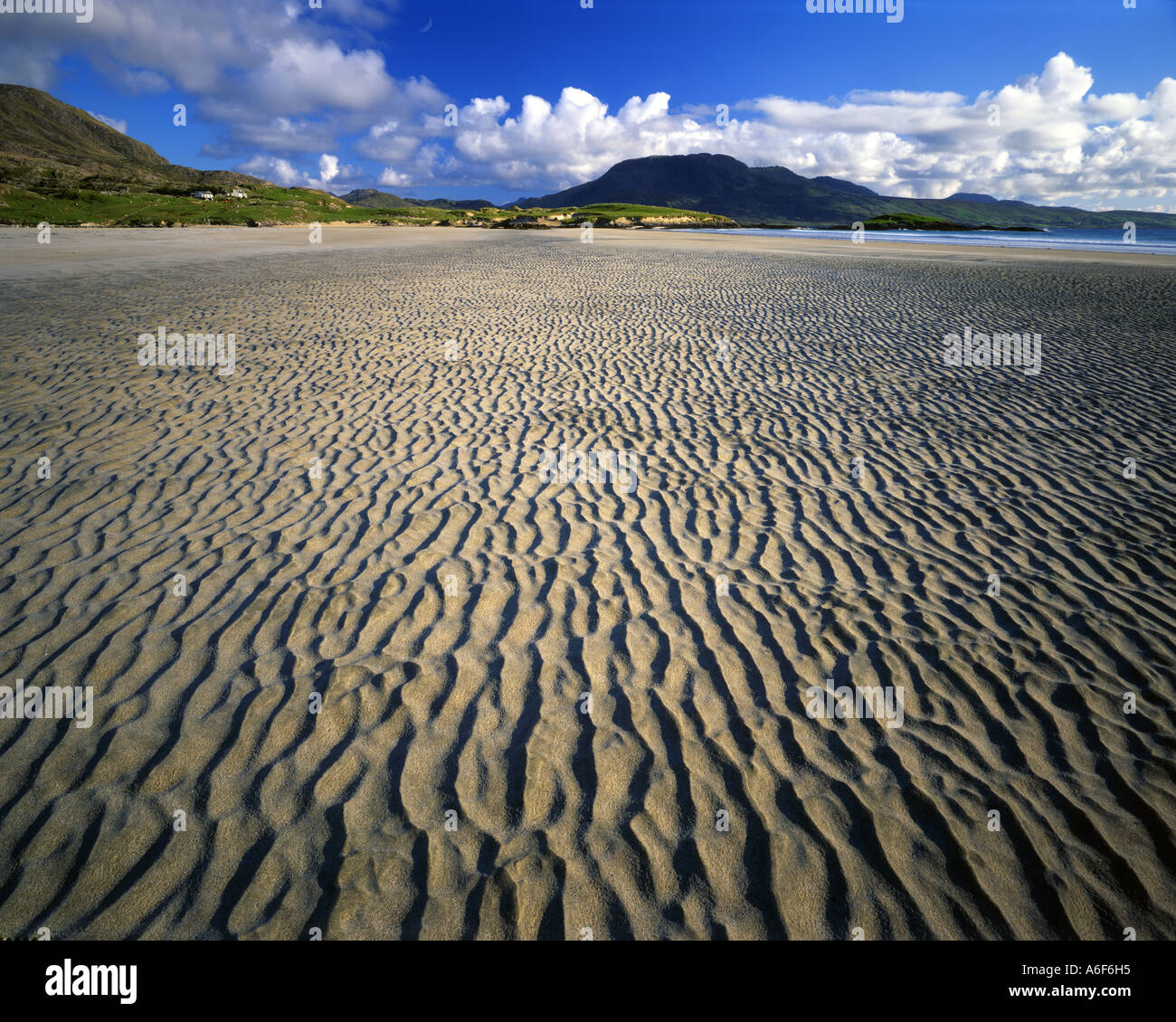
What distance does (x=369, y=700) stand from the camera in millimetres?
3889

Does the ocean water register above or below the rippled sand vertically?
above

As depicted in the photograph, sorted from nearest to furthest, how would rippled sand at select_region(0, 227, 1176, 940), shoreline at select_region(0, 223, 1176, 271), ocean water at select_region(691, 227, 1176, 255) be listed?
1. rippled sand at select_region(0, 227, 1176, 940)
2. shoreline at select_region(0, 223, 1176, 271)
3. ocean water at select_region(691, 227, 1176, 255)

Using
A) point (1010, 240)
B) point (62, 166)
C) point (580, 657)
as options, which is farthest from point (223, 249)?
point (62, 166)

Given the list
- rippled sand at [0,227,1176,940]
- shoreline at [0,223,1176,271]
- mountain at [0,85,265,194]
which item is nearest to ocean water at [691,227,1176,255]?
shoreline at [0,223,1176,271]

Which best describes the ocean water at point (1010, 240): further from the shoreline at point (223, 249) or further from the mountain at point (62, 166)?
the mountain at point (62, 166)

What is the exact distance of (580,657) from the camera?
4332 millimetres

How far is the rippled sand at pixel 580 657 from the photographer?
2904 millimetres

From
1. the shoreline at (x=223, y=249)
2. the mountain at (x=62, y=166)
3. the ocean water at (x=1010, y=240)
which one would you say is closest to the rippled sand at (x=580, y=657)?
the shoreline at (x=223, y=249)

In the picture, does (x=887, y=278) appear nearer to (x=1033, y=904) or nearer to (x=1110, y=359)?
(x=1110, y=359)

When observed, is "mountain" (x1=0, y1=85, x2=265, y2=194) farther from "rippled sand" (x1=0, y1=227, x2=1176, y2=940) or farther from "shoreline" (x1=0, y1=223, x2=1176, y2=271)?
"rippled sand" (x1=0, y1=227, x2=1176, y2=940)

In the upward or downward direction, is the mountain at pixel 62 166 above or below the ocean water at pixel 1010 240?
above

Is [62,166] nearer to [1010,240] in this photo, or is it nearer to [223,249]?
[223,249]

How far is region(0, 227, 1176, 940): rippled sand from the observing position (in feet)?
9.53

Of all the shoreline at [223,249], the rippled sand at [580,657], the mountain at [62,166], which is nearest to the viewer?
the rippled sand at [580,657]
